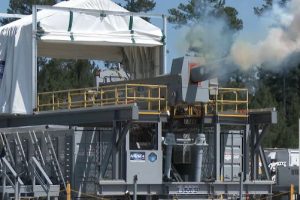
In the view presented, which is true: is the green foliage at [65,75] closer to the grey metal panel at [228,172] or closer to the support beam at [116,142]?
the grey metal panel at [228,172]

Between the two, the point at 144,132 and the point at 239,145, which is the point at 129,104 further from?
the point at 239,145

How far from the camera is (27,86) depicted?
38500mm

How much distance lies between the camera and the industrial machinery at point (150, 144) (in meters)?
33.2

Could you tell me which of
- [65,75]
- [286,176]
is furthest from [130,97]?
[65,75]

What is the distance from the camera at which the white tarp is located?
38.5 metres

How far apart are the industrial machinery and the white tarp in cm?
145

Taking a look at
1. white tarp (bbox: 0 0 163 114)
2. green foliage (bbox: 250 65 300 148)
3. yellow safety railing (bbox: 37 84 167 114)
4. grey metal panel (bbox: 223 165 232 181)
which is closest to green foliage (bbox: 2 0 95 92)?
green foliage (bbox: 250 65 300 148)

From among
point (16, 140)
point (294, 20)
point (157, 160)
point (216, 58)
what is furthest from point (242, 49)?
point (16, 140)

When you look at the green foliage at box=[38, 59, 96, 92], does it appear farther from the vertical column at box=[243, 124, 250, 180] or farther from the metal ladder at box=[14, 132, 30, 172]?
the vertical column at box=[243, 124, 250, 180]

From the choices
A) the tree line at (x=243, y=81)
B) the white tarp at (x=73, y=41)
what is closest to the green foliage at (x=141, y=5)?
the tree line at (x=243, y=81)

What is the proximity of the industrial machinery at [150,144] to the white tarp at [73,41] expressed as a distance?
1.45 m

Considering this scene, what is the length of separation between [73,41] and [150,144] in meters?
7.14

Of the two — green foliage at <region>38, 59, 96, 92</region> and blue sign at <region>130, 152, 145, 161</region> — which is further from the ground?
green foliage at <region>38, 59, 96, 92</region>

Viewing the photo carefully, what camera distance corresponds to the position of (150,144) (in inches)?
Answer: 1358
